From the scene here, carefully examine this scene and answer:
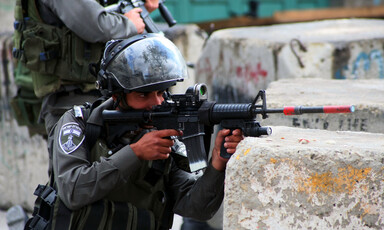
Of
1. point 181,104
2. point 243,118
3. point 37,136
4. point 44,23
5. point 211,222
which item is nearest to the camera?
point 243,118

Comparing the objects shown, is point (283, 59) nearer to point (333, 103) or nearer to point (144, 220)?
point (333, 103)

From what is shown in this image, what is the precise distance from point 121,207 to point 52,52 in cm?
122

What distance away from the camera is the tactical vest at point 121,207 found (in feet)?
7.71

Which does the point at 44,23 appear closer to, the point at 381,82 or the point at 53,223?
the point at 53,223

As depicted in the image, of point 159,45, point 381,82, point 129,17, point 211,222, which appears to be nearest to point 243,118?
point 159,45

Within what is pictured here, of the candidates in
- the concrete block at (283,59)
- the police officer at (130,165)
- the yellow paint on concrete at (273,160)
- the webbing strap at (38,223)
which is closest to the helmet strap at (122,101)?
the police officer at (130,165)

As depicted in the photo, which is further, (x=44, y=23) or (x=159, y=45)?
(x=44, y=23)

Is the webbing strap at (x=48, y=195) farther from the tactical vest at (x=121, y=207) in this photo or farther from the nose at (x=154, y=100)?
the nose at (x=154, y=100)

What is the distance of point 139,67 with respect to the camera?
2.38 meters

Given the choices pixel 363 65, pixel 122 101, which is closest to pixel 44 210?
pixel 122 101

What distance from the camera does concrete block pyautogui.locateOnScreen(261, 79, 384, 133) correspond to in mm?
2967

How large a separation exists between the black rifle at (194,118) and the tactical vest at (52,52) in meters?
0.98

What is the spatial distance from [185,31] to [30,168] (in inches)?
69.6

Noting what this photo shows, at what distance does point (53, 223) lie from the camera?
2.36m
